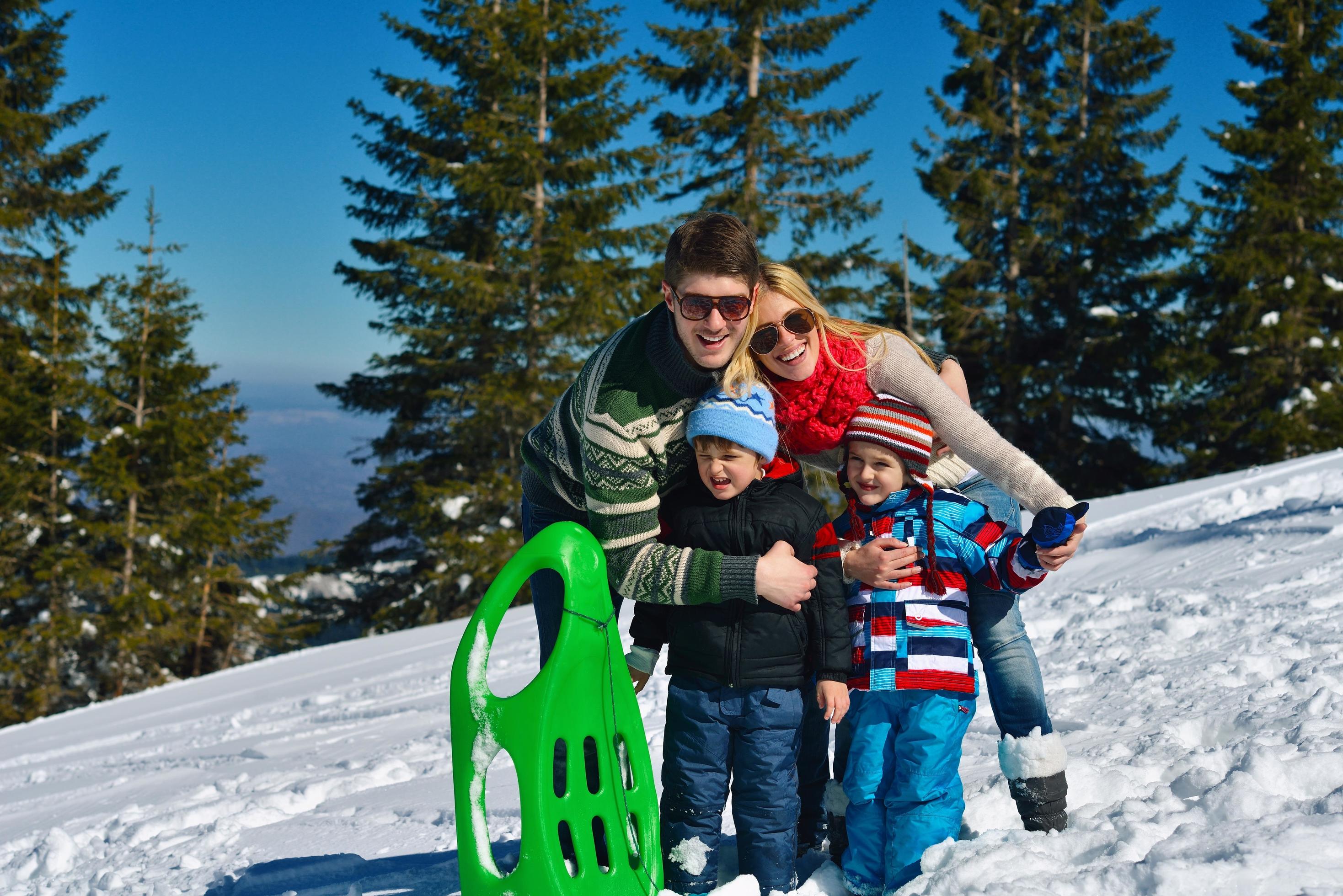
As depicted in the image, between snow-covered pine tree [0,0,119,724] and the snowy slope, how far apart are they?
895 cm

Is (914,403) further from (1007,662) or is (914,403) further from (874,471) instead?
(1007,662)

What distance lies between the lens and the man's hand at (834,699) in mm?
2361

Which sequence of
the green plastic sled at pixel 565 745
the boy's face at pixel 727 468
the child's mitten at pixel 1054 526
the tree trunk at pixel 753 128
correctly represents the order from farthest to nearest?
1. the tree trunk at pixel 753 128
2. the boy's face at pixel 727 468
3. the child's mitten at pixel 1054 526
4. the green plastic sled at pixel 565 745

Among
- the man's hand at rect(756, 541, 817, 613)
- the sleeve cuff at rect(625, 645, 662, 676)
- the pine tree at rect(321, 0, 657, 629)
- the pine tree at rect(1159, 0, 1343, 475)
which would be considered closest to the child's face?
the man's hand at rect(756, 541, 817, 613)

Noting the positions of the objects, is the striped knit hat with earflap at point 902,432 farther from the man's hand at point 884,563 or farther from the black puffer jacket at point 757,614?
the black puffer jacket at point 757,614

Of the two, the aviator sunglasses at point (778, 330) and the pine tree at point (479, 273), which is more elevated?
the pine tree at point (479, 273)

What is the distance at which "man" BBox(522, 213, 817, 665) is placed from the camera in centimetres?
221

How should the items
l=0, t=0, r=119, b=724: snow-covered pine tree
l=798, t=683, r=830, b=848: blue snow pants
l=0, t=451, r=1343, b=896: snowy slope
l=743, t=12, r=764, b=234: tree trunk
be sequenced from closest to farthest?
l=0, t=451, r=1343, b=896: snowy slope < l=798, t=683, r=830, b=848: blue snow pants < l=0, t=0, r=119, b=724: snow-covered pine tree < l=743, t=12, r=764, b=234: tree trunk

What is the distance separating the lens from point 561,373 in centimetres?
1616

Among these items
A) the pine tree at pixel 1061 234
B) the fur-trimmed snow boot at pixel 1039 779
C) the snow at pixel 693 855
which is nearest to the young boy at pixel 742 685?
the snow at pixel 693 855

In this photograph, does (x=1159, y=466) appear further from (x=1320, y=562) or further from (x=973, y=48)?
(x=1320, y=562)

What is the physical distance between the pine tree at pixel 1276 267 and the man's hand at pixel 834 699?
17.3m

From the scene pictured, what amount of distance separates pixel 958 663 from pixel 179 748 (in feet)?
16.8

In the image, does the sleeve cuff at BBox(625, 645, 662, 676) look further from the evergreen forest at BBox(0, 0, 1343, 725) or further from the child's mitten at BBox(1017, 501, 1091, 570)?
the evergreen forest at BBox(0, 0, 1343, 725)
